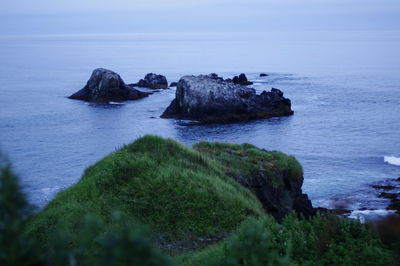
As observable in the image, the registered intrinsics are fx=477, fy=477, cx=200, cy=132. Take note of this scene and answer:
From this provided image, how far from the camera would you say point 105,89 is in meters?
84.8

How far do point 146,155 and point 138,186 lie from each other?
2.59m

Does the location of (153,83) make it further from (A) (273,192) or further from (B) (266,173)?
(A) (273,192)

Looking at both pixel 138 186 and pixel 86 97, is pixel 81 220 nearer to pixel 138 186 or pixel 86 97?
pixel 138 186

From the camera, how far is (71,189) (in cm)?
1925

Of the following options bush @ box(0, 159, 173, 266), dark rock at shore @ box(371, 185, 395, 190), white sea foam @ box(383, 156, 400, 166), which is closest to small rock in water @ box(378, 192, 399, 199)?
dark rock at shore @ box(371, 185, 395, 190)

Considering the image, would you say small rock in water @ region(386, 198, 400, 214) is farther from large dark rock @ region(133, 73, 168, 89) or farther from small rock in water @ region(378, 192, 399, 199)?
large dark rock @ region(133, 73, 168, 89)

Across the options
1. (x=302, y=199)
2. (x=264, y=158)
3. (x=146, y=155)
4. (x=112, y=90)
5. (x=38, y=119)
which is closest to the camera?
(x=146, y=155)

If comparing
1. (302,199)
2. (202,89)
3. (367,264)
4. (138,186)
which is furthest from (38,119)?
(367,264)

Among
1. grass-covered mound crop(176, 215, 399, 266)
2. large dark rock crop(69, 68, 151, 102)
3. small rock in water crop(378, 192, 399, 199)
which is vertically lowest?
small rock in water crop(378, 192, 399, 199)

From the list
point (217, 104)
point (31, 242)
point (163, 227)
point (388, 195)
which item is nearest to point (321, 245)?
point (163, 227)

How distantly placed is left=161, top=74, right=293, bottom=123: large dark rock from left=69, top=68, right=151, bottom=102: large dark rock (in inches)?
641

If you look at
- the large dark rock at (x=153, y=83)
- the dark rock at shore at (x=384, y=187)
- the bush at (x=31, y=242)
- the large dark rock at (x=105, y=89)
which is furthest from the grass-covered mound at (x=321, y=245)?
the large dark rock at (x=153, y=83)

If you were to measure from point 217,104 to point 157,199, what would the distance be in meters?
52.6

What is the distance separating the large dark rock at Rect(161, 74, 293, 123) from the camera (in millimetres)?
69688
